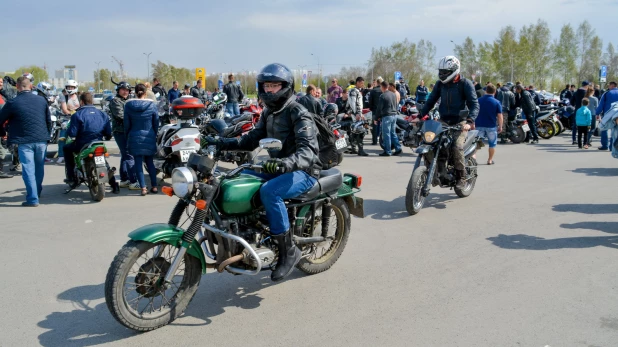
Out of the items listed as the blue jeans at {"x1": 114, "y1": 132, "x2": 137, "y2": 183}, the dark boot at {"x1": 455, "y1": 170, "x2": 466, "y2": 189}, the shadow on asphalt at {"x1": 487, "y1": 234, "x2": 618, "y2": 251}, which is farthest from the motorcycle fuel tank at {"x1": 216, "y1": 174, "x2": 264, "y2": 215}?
the blue jeans at {"x1": 114, "y1": 132, "x2": 137, "y2": 183}

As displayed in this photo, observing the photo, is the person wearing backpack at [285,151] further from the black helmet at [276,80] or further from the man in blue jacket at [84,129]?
the man in blue jacket at [84,129]

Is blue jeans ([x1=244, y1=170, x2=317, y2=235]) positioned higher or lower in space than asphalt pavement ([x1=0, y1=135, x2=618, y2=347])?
higher

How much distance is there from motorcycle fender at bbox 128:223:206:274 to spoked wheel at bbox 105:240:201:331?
1.8 inches

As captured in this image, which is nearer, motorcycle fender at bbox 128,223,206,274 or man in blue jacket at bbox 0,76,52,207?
motorcycle fender at bbox 128,223,206,274

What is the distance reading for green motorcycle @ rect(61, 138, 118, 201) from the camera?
839cm

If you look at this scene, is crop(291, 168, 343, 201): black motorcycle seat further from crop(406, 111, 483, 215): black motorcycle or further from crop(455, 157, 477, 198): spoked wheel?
crop(455, 157, 477, 198): spoked wheel

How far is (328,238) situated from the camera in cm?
516

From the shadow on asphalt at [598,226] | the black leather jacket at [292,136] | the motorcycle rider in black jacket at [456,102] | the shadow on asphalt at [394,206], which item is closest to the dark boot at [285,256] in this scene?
the black leather jacket at [292,136]

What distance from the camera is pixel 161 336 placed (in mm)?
3893

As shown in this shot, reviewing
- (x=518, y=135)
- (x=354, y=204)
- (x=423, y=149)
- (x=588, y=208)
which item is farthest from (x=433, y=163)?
(x=518, y=135)

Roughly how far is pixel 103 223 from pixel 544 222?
19.5 feet

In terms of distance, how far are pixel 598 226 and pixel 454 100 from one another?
106 inches

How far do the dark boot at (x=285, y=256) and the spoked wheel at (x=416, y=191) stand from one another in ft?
10.7

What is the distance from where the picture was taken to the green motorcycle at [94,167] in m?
8.39
